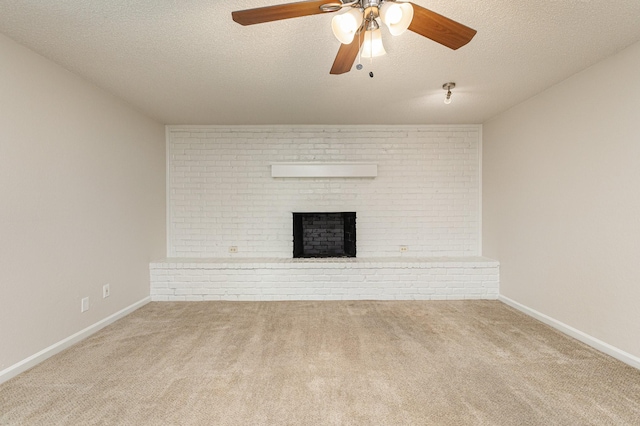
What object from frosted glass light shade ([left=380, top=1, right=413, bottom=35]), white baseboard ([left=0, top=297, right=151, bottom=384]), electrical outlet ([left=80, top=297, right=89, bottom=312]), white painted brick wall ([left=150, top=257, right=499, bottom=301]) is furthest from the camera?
white painted brick wall ([left=150, top=257, right=499, bottom=301])

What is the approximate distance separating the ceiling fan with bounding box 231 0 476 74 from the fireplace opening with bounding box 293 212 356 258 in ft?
9.65

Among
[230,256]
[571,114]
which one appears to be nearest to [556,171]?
[571,114]

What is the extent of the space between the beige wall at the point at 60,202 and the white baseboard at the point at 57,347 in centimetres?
4

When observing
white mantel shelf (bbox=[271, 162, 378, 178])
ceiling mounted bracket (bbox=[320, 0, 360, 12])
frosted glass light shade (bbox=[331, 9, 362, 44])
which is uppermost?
ceiling mounted bracket (bbox=[320, 0, 360, 12])

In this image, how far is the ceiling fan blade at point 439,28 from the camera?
150cm

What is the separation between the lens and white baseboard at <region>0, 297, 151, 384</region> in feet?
7.09

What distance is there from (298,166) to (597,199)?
10.3 feet

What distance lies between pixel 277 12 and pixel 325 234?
3275 mm

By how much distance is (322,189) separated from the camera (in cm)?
450

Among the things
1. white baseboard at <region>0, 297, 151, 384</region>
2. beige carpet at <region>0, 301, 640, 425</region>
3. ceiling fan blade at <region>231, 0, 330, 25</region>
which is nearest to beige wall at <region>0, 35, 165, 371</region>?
white baseboard at <region>0, 297, 151, 384</region>

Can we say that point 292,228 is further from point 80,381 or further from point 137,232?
point 80,381

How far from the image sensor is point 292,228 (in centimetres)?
446

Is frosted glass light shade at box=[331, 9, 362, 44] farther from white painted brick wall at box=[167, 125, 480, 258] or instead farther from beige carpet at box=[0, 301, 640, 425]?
white painted brick wall at box=[167, 125, 480, 258]

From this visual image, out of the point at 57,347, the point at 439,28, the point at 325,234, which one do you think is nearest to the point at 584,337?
the point at 439,28
